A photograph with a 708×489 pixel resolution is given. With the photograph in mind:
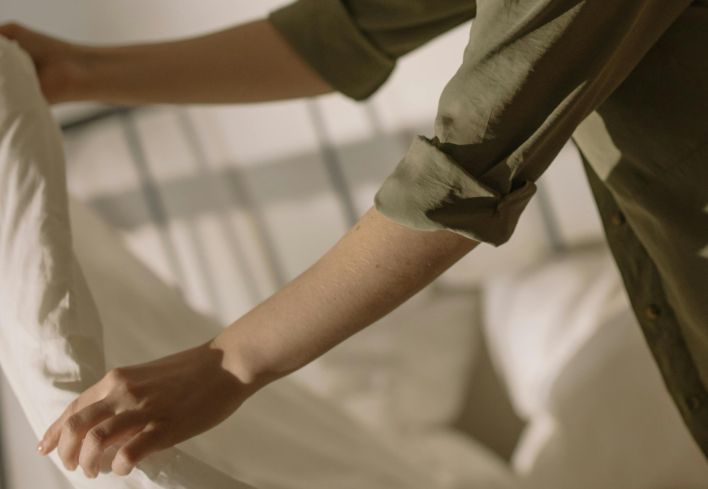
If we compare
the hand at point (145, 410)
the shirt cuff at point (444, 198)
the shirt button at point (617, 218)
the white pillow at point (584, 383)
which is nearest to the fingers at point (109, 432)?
the hand at point (145, 410)

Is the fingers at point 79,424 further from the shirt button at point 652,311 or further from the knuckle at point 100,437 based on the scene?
the shirt button at point 652,311

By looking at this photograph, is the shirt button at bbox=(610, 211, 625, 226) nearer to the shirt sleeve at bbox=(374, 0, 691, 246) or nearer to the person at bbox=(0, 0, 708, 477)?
the person at bbox=(0, 0, 708, 477)

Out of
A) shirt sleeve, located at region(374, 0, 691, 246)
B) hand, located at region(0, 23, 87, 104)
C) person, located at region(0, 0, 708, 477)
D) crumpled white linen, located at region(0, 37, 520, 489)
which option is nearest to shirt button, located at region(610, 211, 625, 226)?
person, located at region(0, 0, 708, 477)

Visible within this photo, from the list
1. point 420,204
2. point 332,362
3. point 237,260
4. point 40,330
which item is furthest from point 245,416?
point 237,260

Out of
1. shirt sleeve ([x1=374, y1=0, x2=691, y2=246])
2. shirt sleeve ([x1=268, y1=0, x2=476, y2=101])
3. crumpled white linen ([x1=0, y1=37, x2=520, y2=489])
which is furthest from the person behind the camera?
shirt sleeve ([x1=268, y1=0, x2=476, y2=101])

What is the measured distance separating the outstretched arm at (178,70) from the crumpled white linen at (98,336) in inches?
1.6

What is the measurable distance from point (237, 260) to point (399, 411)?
1.42 feet

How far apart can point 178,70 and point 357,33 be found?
0.17 metres

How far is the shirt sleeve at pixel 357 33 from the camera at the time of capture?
819 millimetres

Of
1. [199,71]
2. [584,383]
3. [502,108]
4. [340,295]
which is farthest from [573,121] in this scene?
[584,383]

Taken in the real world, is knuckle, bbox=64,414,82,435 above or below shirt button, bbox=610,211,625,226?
above

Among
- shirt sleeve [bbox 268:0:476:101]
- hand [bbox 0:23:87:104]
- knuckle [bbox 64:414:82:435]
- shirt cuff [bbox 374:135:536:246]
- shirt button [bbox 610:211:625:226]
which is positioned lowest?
shirt button [bbox 610:211:625:226]

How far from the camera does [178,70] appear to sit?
2.87 feet

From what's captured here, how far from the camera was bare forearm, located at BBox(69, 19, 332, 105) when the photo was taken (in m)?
0.87
